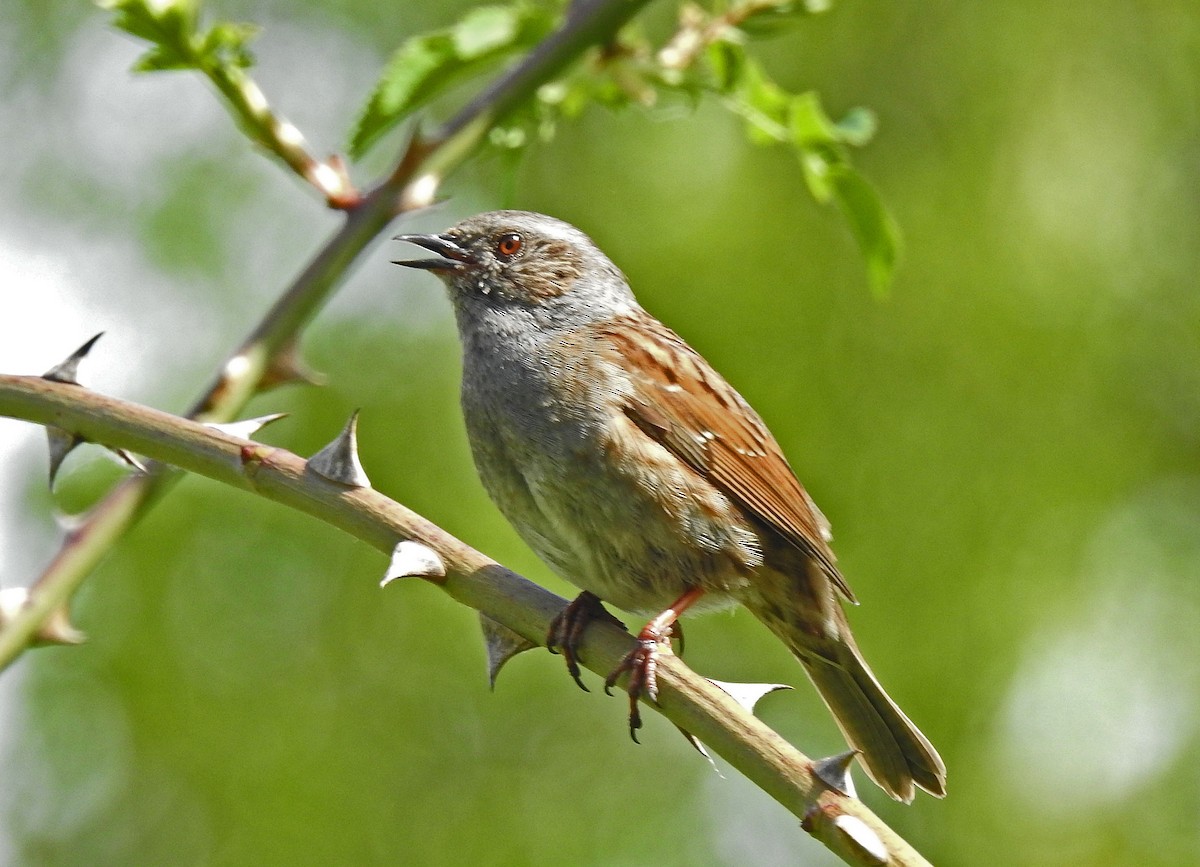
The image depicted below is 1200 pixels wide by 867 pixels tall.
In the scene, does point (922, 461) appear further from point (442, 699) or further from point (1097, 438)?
point (442, 699)

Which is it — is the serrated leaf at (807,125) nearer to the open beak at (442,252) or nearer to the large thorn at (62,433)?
the open beak at (442,252)

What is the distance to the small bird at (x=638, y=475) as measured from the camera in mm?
3805

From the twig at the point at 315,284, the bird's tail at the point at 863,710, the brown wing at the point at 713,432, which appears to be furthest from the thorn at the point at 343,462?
the bird's tail at the point at 863,710

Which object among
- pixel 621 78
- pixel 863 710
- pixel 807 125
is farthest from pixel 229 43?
pixel 863 710

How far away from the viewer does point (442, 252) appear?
14.6 ft

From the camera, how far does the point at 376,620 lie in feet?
21.2

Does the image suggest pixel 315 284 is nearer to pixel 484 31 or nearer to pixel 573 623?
pixel 484 31

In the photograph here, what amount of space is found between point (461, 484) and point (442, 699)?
3.22 feet

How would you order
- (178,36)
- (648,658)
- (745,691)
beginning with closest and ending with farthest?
(745,691), (648,658), (178,36)

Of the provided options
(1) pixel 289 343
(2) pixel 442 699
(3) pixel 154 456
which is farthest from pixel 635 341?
(2) pixel 442 699

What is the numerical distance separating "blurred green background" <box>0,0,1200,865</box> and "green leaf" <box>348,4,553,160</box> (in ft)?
8.80

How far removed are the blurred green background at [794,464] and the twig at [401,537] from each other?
11.3 ft

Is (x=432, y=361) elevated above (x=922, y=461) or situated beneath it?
situated beneath

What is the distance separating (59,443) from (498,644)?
0.86 metres
